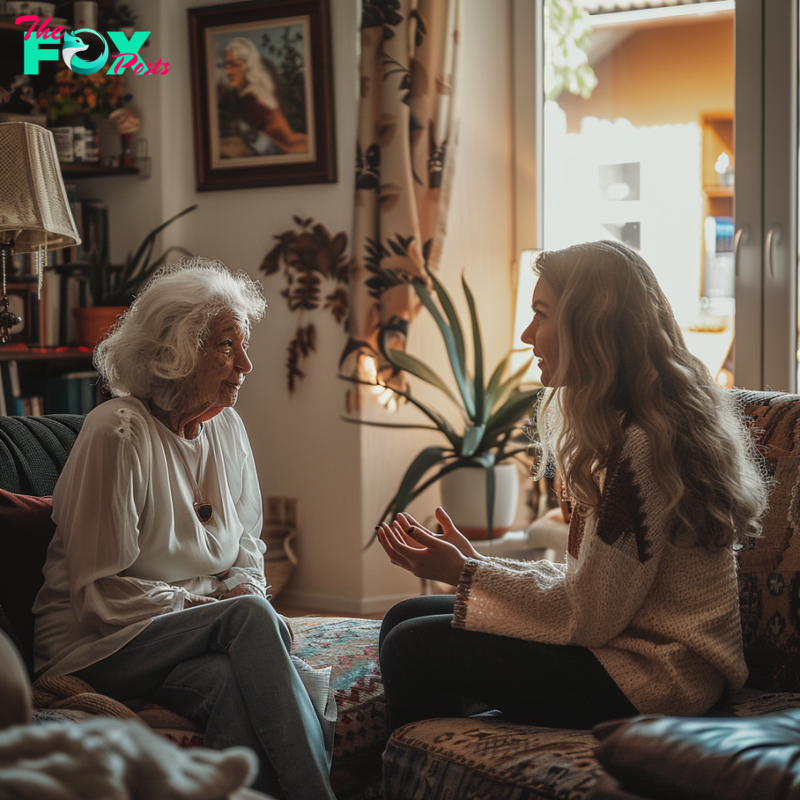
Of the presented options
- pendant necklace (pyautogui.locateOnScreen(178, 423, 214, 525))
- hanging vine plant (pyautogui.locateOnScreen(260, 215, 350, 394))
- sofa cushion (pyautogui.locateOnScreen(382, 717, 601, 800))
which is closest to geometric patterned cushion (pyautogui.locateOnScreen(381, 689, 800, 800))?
sofa cushion (pyautogui.locateOnScreen(382, 717, 601, 800))

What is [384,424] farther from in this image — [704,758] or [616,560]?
[704,758]

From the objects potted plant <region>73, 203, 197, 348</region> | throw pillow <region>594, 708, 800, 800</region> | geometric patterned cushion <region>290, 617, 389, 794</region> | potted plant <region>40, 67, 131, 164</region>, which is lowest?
geometric patterned cushion <region>290, 617, 389, 794</region>

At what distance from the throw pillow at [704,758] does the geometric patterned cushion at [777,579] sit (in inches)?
24.3

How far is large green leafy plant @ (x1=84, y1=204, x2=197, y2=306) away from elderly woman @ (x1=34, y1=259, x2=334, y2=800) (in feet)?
5.11

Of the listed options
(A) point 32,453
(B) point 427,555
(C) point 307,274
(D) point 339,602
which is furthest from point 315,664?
(C) point 307,274

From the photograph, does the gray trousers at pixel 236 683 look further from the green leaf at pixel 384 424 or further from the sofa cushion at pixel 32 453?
the green leaf at pixel 384 424

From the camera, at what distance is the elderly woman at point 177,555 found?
61.2 inches

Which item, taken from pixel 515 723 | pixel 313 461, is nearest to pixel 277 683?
pixel 515 723

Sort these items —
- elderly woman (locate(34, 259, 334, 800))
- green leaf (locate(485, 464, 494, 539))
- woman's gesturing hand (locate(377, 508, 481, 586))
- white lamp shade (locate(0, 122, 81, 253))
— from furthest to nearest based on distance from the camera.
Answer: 1. green leaf (locate(485, 464, 494, 539))
2. white lamp shade (locate(0, 122, 81, 253))
3. woman's gesturing hand (locate(377, 508, 481, 586))
4. elderly woman (locate(34, 259, 334, 800))

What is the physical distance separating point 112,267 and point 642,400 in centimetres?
271

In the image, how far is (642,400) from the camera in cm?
148

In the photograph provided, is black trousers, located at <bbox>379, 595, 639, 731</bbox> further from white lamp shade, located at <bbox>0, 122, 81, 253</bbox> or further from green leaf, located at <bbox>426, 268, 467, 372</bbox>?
green leaf, located at <bbox>426, 268, 467, 372</bbox>

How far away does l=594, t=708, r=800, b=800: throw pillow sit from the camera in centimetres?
95

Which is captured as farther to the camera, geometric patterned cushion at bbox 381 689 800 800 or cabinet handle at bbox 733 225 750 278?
cabinet handle at bbox 733 225 750 278
